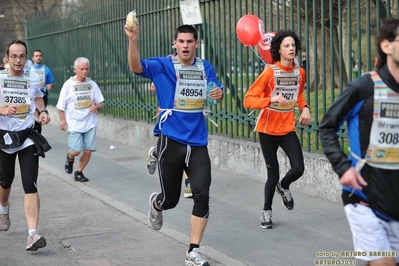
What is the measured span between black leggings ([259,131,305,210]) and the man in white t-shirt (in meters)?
4.20

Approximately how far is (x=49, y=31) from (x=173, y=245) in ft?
54.2

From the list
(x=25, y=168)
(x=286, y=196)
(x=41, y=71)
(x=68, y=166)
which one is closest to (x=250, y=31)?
(x=286, y=196)

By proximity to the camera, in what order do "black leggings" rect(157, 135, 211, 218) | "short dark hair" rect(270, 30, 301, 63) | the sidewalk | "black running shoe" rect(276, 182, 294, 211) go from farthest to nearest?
"black running shoe" rect(276, 182, 294, 211) → "short dark hair" rect(270, 30, 301, 63) → the sidewalk → "black leggings" rect(157, 135, 211, 218)

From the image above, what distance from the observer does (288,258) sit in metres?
6.35

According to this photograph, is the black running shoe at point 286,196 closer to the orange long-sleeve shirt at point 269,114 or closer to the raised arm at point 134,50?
the orange long-sleeve shirt at point 269,114

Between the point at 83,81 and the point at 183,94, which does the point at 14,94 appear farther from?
the point at 83,81

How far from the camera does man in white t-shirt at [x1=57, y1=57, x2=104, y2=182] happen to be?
11141 mm

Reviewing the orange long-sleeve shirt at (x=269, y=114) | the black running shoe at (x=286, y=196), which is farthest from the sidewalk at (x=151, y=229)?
the orange long-sleeve shirt at (x=269, y=114)

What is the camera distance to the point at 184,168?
6.45m

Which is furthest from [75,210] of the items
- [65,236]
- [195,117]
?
[195,117]

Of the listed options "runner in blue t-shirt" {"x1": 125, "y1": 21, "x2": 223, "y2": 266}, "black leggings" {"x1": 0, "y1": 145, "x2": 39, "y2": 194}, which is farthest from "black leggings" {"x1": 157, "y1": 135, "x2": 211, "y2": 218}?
"black leggings" {"x1": 0, "y1": 145, "x2": 39, "y2": 194}

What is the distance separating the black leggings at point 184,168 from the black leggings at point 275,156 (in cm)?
137

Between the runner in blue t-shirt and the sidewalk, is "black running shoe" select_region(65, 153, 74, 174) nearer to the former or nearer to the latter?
the sidewalk

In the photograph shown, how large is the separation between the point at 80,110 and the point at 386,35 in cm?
775
